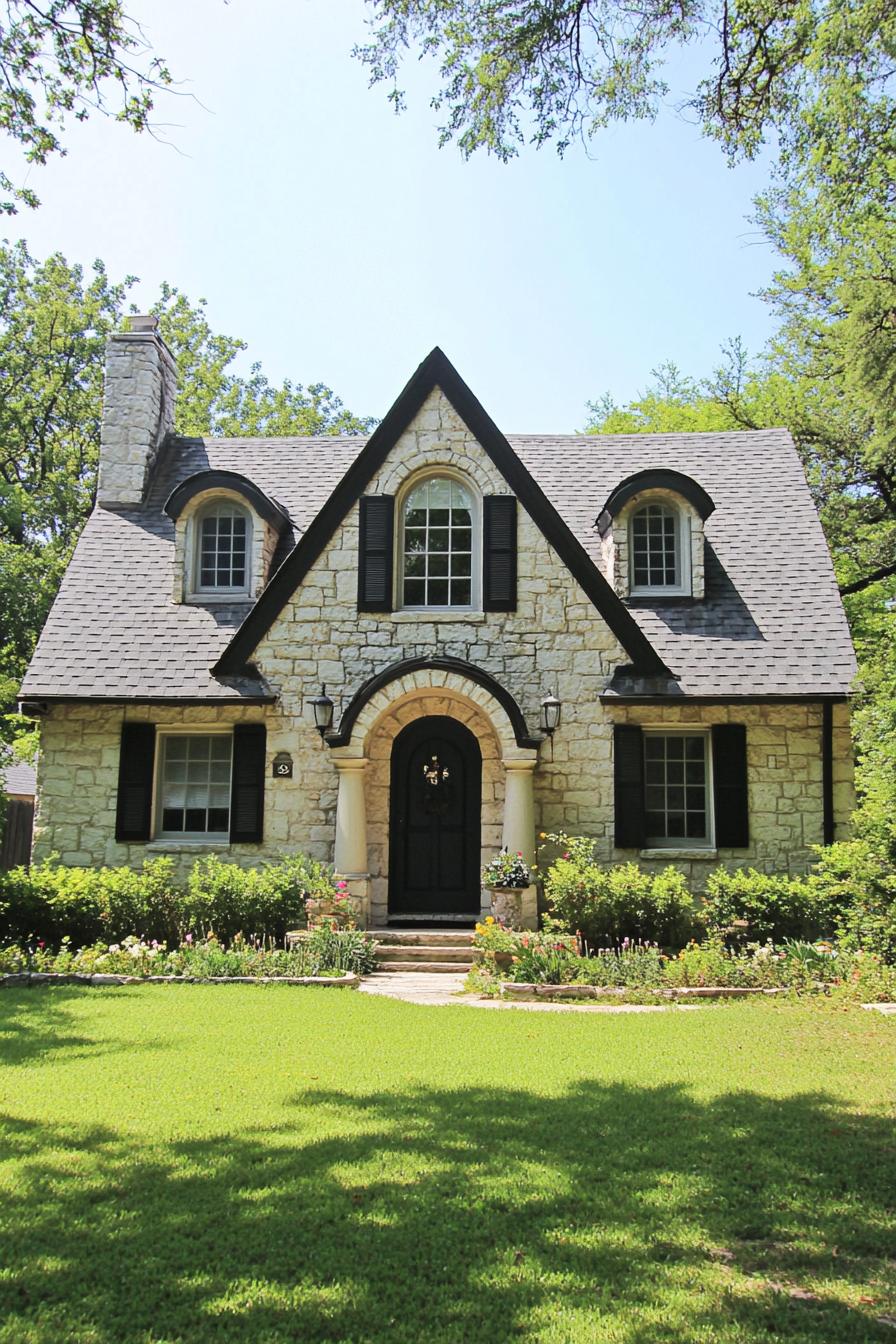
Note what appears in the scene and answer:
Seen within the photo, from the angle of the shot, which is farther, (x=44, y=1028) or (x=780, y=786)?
(x=780, y=786)

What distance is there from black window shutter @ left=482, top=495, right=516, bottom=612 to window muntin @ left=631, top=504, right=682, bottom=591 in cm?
206

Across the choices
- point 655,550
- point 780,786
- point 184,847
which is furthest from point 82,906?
point 655,550

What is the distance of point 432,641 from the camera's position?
13219 millimetres

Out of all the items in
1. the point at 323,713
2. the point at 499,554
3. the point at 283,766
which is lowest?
the point at 283,766

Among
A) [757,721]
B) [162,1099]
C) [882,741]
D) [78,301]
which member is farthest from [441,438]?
[78,301]

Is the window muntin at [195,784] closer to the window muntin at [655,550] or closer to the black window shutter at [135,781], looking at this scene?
the black window shutter at [135,781]

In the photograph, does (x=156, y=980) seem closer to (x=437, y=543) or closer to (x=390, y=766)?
(x=390, y=766)

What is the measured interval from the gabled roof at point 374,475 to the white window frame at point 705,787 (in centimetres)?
134

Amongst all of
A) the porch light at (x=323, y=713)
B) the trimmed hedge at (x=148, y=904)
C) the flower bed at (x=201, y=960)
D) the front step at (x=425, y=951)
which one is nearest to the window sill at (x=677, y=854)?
the front step at (x=425, y=951)

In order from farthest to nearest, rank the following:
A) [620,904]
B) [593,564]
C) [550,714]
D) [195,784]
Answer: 1. [195,784]
2. [593,564]
3. [550,714]
4. [620,904]

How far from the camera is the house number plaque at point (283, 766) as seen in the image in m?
13.1

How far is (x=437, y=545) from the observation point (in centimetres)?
1373

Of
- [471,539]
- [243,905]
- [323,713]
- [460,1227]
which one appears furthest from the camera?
[471,539]

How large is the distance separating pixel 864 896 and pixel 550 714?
4.09m
